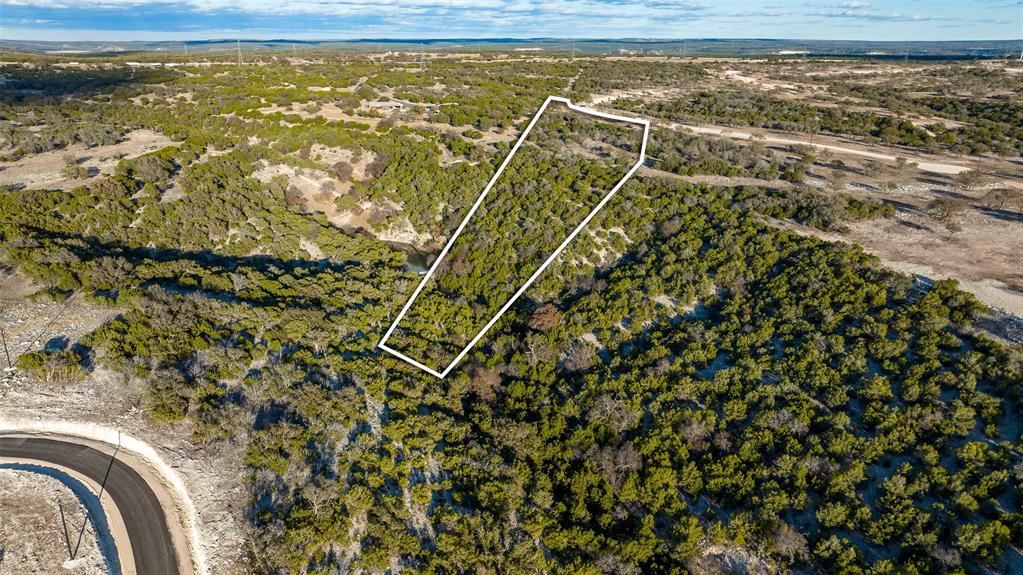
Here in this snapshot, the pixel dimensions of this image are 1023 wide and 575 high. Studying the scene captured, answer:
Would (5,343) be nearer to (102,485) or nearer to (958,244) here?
(102,485)

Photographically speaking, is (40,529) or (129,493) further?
(129,493)

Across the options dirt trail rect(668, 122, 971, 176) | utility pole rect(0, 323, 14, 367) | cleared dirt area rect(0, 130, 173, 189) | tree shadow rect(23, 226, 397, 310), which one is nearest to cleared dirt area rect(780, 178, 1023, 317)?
dirt trail rect(668, 122, 971, 176)

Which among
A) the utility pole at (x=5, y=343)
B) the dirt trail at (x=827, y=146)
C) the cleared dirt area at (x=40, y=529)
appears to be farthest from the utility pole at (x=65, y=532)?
the dirt trail at (x=827, y=146)

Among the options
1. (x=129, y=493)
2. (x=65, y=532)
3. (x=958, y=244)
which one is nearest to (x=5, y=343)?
(x=129, y=493)

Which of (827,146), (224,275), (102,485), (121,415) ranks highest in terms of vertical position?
(827,146)

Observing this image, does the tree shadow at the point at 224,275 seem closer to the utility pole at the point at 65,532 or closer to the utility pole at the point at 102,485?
the utility pole at the point at 102,485
